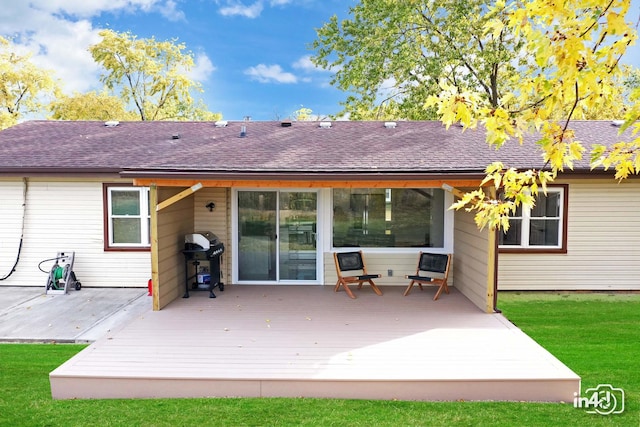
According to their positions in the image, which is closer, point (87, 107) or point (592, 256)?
point (592, 256)

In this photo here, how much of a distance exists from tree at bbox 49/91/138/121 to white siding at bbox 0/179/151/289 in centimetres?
1624

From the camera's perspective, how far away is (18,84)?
2419cm

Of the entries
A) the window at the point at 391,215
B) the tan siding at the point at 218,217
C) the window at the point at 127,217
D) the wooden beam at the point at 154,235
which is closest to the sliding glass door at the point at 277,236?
the tan siding at the point at 218,217

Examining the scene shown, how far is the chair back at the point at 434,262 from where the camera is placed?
775cm


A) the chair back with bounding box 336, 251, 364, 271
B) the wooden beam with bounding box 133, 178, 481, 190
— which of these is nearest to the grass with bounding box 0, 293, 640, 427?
the wooden beam with bounding box 133, 178, 481, 190


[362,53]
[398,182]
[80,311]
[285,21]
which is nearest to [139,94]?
[285,21]

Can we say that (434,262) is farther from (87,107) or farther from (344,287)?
(87,107)

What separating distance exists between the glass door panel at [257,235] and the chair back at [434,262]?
2888 millimetres

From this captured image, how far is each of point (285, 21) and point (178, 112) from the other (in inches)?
357

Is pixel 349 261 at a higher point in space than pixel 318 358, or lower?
higher

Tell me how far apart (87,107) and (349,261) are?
822 inches

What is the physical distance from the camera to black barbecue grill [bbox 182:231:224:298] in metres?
7.51

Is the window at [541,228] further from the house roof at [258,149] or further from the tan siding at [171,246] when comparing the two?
the tan siding at [171,246]

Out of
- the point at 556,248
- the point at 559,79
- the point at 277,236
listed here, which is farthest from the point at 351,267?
the point at 559,79
